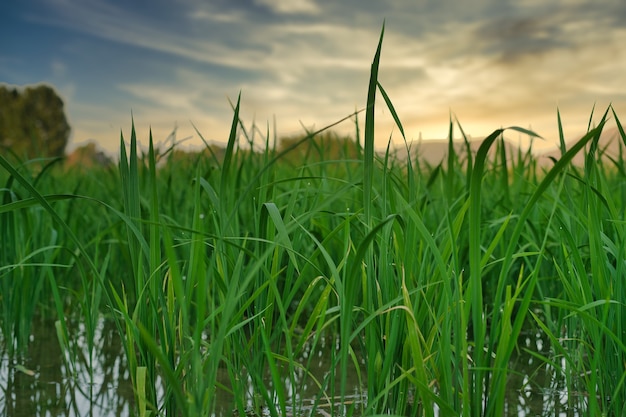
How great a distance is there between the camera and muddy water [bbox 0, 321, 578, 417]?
1.57 m

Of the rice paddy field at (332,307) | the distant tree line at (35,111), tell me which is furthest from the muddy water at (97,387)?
the distant tree line at (35,111)

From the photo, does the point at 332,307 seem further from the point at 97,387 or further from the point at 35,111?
the point at 35,111

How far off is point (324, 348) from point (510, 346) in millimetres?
1059

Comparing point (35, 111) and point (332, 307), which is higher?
point (35, 111)

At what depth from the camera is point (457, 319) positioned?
3.75 ft

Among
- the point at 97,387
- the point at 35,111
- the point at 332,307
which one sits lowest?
the point at 97,387

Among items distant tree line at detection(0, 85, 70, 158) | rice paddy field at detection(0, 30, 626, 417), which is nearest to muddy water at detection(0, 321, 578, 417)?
rice paddy field at detection(0, 30, 626, 417)

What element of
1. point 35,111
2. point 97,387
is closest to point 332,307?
point 97,387

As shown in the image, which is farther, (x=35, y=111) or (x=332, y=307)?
(x=35, y=111)

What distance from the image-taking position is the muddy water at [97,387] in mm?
1571

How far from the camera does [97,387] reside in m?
1.73

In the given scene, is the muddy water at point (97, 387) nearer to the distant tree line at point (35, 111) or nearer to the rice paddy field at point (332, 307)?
the rice paddy field at point (332, 307)

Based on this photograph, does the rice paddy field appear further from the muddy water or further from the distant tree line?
the distant tree line

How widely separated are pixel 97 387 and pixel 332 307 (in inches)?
25.7
